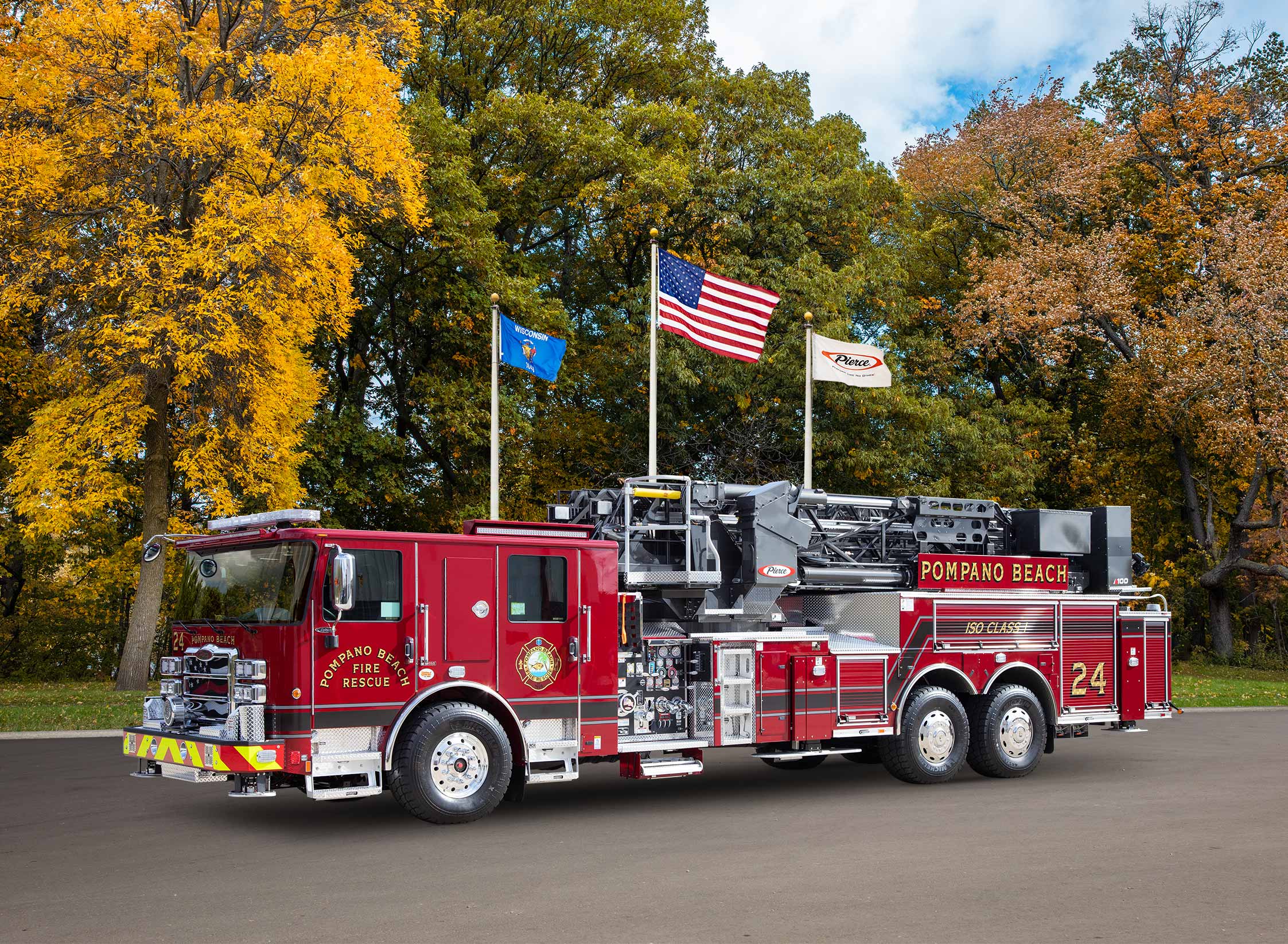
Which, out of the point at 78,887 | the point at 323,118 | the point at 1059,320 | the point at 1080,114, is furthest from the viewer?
the point at 1080,114

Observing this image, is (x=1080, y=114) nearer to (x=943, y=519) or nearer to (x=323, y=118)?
(x=323, y=118)

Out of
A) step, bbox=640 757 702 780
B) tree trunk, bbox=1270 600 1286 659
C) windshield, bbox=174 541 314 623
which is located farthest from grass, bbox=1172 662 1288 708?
windshield, bbox=174 541 314 623

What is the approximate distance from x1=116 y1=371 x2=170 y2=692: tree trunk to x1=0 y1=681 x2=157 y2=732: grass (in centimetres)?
49

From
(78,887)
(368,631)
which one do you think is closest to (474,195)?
(368,631)

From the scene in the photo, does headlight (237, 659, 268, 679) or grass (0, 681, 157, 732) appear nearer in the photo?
headlight (237, 659, 268, 679)

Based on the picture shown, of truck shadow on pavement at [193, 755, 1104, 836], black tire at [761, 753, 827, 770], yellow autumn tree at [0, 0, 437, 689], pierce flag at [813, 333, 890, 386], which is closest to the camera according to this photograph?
truck shadow on pavement at [193, 755, 1104, 836]

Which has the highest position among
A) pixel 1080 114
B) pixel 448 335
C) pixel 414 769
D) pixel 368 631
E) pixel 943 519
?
pixel 1080 114

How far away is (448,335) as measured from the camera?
29.9 metres

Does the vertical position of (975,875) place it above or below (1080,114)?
below

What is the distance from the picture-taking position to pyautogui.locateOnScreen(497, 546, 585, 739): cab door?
1085cm

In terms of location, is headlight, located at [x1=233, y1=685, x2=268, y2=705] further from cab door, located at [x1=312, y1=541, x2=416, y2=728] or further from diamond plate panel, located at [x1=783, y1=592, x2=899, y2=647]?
diamond plate panel, located at [x1=783, y1=592, x2=899, y2=647]

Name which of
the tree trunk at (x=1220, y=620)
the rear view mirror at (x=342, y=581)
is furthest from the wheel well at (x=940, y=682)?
the tree trunk at (x=1220, y=620)

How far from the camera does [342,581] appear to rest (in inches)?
380

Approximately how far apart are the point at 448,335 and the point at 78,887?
2253 cm
